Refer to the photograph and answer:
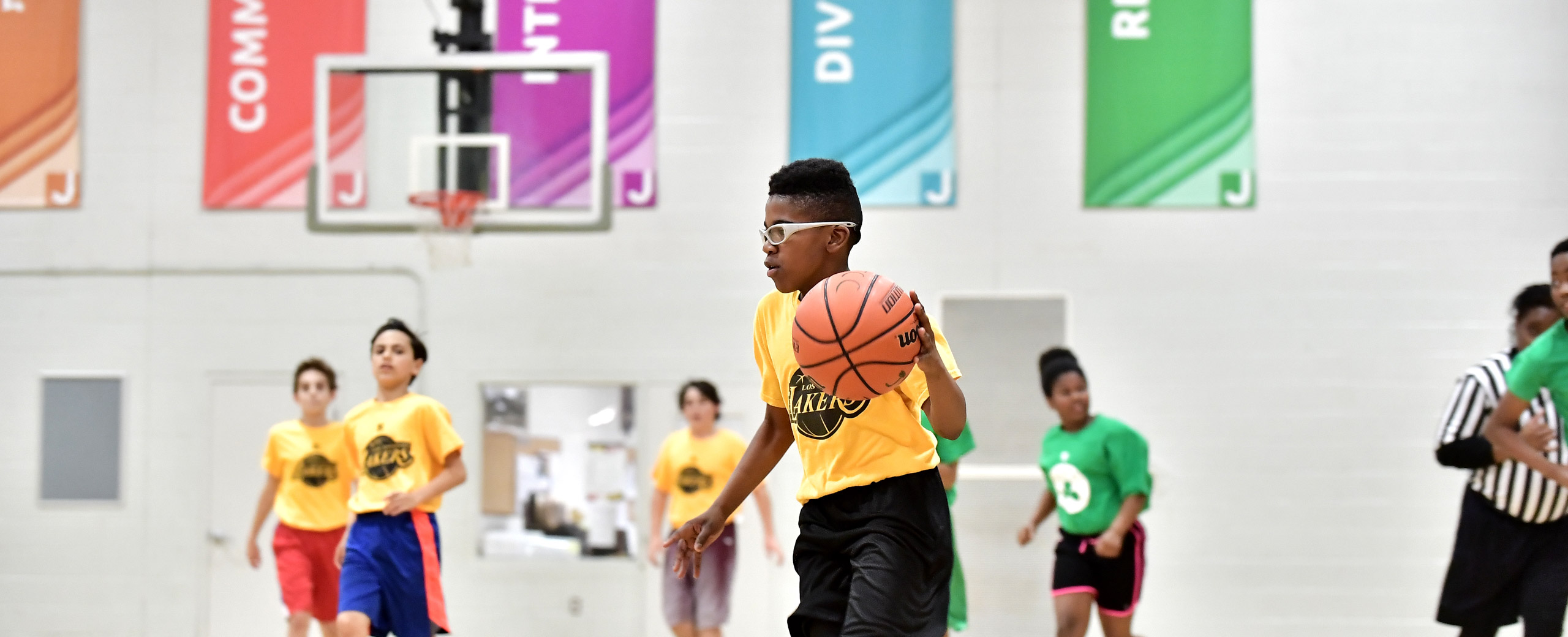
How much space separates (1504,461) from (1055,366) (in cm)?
162

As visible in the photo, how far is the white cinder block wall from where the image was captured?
7359mm

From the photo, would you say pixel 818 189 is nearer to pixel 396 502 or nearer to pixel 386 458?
pixel 396 502

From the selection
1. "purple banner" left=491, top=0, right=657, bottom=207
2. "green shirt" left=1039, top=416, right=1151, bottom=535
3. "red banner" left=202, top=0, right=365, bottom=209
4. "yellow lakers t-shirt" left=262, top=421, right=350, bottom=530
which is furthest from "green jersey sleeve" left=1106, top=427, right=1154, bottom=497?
"red banner" left=202, top=0, right=365, bottom=209

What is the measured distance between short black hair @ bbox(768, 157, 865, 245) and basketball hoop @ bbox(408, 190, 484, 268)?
452 cm

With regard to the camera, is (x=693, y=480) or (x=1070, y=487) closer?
(x=1070, y=487)

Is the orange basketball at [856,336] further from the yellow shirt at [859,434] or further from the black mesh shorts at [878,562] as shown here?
the black mesh shorts at [878,562]

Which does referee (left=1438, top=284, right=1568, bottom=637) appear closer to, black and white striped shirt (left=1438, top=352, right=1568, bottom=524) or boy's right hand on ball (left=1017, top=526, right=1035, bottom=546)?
black and white striped shirt (left=1438, top=352, right=1568, bottom=524)

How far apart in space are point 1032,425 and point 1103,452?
232cm

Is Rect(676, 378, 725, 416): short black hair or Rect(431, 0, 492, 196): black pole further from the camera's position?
Rect(431, 0, 492, 196): black pole

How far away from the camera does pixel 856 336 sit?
2.54 m

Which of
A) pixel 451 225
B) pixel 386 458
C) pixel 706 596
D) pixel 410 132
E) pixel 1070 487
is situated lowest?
pixel 706 596

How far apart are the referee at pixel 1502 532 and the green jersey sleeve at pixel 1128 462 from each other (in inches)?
40.9

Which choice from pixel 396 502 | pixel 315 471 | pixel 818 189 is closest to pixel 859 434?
pixel 818 189

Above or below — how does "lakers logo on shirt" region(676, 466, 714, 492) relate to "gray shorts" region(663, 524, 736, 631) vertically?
above
